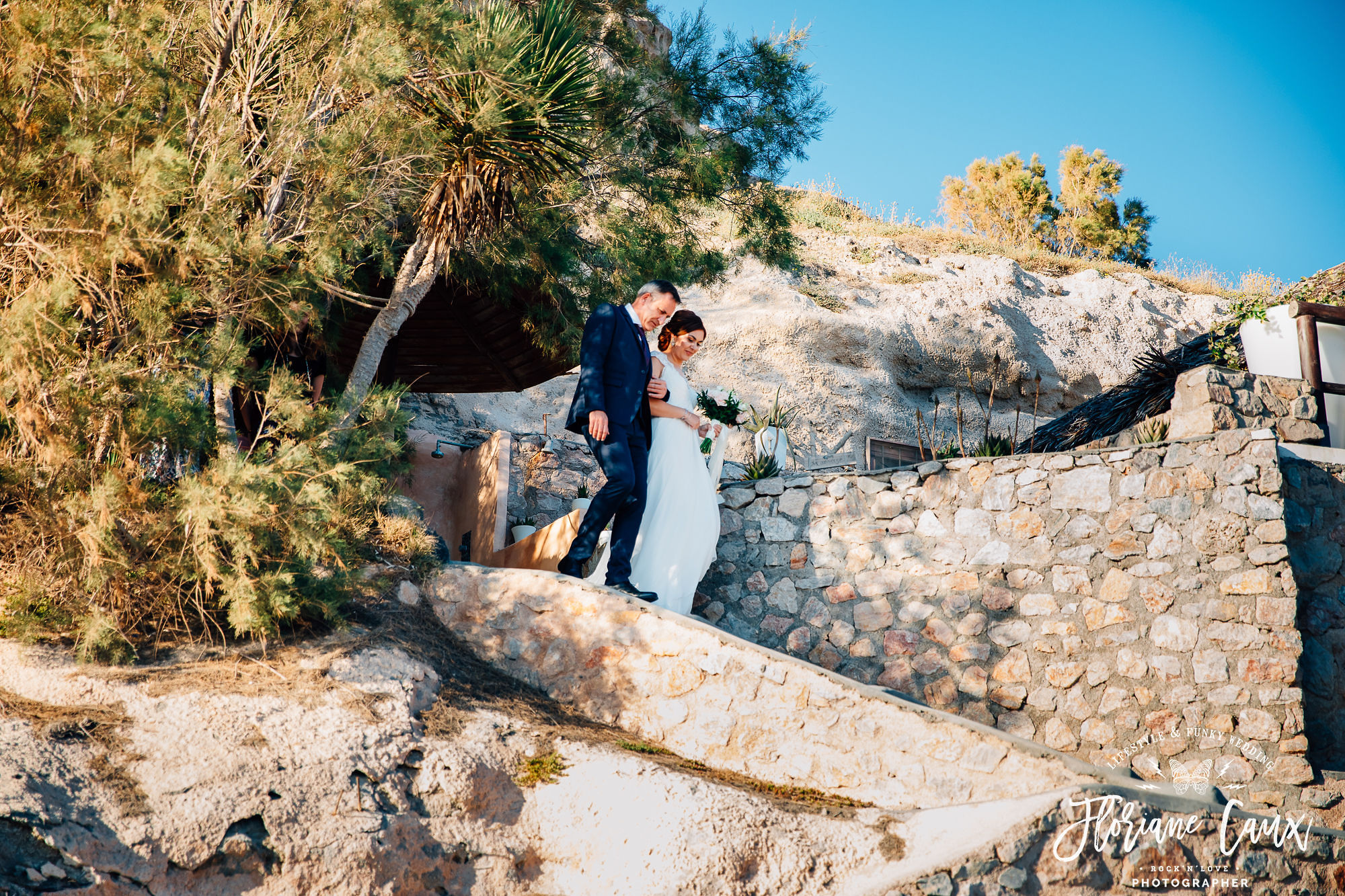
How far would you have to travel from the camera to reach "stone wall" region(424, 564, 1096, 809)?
11.2ft

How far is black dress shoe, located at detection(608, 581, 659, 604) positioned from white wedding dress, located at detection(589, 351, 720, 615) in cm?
35

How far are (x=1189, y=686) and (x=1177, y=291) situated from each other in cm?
1105

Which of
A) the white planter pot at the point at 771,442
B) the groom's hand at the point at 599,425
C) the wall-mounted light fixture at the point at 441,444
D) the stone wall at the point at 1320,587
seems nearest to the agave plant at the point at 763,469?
the white planter pot at the point at 771,442

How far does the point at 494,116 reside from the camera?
436cm

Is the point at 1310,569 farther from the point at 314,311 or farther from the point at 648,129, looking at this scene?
the point at 314,311

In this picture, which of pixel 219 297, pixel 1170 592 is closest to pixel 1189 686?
pixel 1170 592

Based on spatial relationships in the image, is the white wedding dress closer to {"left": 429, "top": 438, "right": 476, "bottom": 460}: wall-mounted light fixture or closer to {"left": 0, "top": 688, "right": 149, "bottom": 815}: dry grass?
{"left": 0, "top": 688, "right": 149, "bottom": 815}: dry grass

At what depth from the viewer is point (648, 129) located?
628cm

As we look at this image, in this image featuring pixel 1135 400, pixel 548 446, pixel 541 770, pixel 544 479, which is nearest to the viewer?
pixel 541 770

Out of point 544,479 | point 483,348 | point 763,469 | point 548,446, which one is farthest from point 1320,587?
point 483,348

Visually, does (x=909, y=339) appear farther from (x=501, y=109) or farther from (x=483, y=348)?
(x=501, y=109)

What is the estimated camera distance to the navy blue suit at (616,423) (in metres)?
4.43

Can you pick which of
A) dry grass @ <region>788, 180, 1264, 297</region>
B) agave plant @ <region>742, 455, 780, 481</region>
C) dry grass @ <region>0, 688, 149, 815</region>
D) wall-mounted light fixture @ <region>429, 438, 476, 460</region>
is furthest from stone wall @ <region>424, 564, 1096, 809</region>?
dry grass @ <region>788, 180, 1264, 297</region>

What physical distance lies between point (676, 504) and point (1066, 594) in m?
2.34
